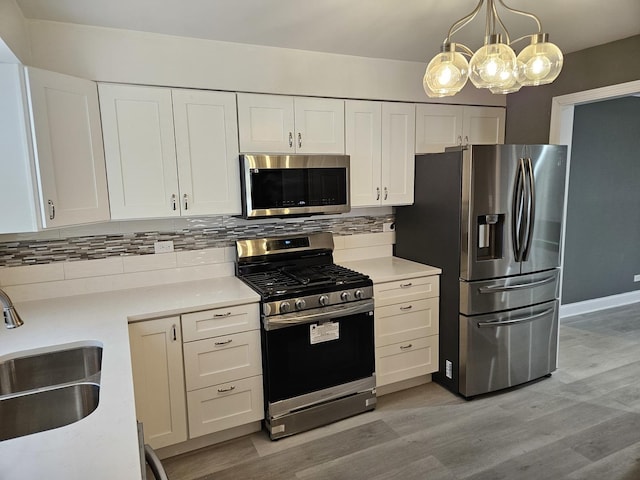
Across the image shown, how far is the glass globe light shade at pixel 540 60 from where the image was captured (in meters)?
1.70

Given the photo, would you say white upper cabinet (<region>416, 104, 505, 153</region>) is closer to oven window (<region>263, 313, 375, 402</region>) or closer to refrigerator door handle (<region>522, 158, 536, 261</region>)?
refrigerator door handle (<region>522, 158, 536, 261</region>)

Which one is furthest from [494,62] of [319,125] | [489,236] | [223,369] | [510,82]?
[223,369]

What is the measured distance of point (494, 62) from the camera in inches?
66.6

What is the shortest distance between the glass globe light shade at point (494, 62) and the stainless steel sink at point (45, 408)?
1957 millimetres

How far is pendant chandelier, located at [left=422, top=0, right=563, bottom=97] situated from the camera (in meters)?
1.70

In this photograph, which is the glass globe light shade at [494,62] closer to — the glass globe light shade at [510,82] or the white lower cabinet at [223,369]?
the glass globe light shade at [510,82]

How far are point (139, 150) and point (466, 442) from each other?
8.70 ft

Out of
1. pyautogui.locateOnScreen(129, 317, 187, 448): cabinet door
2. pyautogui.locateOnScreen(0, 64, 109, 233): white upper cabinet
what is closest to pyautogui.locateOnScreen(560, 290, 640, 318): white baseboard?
pyautogui.locateOnScreen(129, 317, 187, 448): cabinet door

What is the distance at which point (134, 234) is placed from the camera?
2.79 m

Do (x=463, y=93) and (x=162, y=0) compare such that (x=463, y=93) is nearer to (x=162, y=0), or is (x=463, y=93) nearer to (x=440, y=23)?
(x=440, y=23)

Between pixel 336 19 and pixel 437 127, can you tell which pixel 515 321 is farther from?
pixel 336 19

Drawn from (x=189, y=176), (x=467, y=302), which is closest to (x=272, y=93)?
(x=189, y=176)

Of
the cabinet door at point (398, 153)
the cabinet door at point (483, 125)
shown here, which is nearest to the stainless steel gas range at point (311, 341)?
the cabinet door at point (398, 153)

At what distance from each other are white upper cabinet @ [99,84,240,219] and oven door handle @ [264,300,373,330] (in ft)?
2.59
